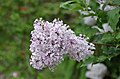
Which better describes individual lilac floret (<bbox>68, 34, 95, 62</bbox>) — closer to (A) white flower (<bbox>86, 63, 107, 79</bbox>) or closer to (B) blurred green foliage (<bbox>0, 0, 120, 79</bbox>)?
(B) blurred green foliage (<bbox>0, 0, 120, 79</bbox>)

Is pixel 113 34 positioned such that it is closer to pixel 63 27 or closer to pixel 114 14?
pixel 114 14

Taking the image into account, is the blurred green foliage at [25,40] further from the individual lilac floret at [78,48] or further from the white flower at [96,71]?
the individual lilac floret at [78,48]

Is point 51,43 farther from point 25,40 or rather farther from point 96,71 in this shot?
point 25,40

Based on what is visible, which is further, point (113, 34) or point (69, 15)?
point (69, 15)

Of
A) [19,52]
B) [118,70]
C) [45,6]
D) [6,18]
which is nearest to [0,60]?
[19,52]

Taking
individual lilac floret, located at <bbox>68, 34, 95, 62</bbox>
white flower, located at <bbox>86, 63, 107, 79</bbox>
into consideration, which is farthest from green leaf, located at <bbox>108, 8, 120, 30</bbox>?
white flower, located at <bbox>86, 63, 107, 79</bbox>

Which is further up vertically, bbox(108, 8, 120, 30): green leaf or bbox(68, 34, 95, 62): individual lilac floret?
bbox(108, 8, 120, 30): green leaf

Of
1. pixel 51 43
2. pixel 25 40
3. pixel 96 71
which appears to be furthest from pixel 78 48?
pixel 25 40

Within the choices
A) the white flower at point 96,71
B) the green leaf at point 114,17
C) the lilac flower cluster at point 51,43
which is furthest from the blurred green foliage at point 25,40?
the lilac flower cluster at point 51,43
